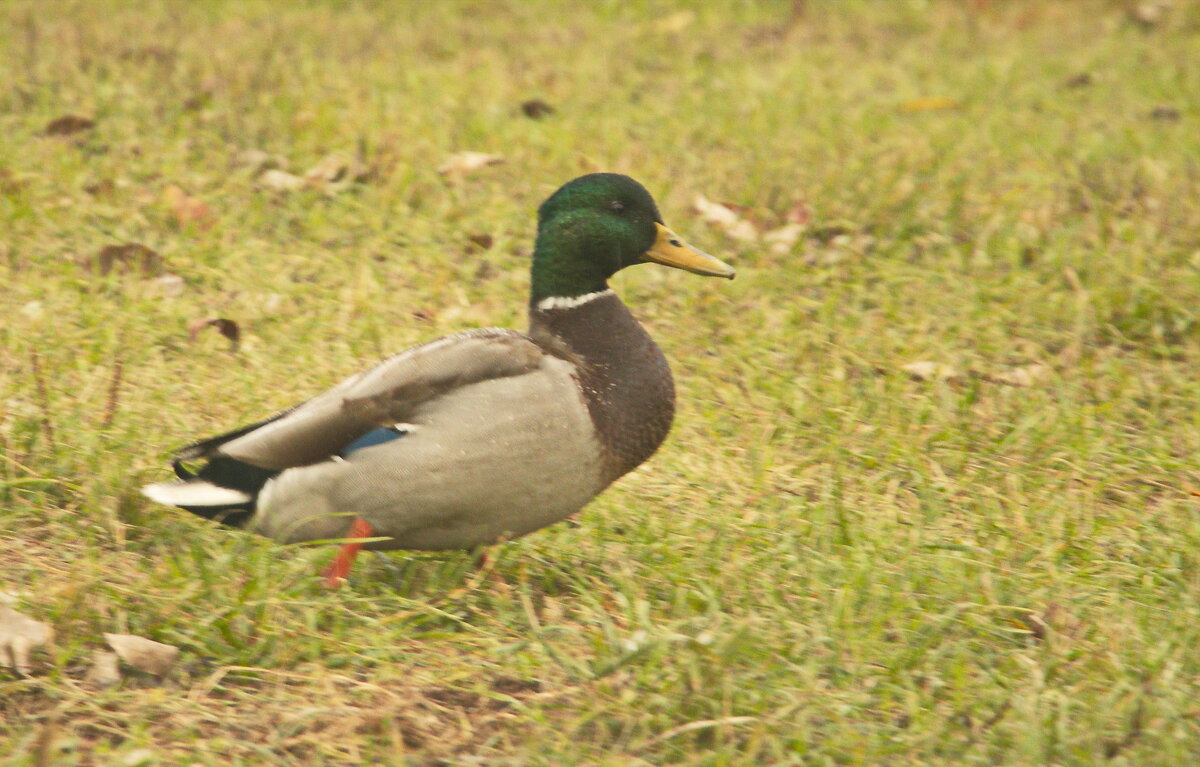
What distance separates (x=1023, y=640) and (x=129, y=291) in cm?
288

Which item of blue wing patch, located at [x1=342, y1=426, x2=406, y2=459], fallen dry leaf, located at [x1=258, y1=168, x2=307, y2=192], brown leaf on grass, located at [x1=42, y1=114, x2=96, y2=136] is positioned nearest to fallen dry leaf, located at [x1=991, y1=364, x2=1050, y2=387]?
blue wing patch, located at [x1=342, y1=426, x2=406, y2=459]

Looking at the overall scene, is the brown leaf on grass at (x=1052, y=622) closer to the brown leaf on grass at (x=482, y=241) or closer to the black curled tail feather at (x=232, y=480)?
the black curled tail feather at (x=232, y=480)

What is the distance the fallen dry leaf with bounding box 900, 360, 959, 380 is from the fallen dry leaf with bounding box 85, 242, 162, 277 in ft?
7.80

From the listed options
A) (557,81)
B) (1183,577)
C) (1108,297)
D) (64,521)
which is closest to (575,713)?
(64,521)

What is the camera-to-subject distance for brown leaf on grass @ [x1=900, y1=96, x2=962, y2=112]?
21.2ft

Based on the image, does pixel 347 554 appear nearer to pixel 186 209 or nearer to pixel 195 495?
pixel 195 495

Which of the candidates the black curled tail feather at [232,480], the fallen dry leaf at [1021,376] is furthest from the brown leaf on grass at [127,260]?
the fallen dry leaf at [1021,376]

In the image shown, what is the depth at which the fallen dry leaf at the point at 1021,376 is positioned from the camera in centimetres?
434

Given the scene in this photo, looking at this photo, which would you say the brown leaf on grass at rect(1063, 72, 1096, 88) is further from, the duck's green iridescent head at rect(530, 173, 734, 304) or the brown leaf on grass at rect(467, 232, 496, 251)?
the duck's green iridescent head at rect(530, 173, 734, 304)

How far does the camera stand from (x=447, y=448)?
9.68 ft

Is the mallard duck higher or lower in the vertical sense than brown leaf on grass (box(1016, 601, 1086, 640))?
higher

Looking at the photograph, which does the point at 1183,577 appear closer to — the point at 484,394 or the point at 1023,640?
the point at 1023,640

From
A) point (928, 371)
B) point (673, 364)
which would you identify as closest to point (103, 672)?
point (673, 364)

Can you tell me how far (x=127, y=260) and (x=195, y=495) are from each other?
6.05 ft
